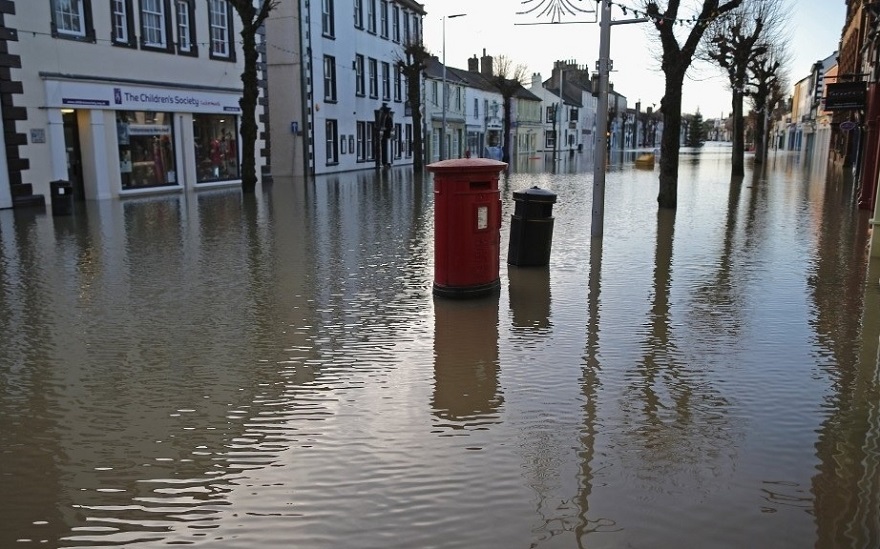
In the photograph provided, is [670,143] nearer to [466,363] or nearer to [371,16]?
[466,363]

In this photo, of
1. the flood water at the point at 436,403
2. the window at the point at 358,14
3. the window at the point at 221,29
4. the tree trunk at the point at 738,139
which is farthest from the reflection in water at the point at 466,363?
the window at the point at 358,14

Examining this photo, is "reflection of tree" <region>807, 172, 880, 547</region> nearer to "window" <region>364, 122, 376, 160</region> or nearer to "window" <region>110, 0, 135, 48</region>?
"window" <region>110, 0, 135, 48</region>

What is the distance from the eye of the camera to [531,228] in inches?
382

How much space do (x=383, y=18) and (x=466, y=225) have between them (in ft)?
127

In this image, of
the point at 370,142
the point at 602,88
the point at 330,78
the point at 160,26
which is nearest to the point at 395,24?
the point at 370,142

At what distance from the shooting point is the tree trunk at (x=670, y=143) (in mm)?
17406

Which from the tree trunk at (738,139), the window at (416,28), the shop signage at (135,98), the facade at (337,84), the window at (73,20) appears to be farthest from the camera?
the window at (416,28)

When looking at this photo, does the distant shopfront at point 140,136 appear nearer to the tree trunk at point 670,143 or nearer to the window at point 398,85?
the tree trunk at point 670,143

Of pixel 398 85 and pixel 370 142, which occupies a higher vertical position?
pixel 398 85

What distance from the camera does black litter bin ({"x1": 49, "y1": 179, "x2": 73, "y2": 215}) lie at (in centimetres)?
1675

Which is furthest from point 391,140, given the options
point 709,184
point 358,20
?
point 709,184

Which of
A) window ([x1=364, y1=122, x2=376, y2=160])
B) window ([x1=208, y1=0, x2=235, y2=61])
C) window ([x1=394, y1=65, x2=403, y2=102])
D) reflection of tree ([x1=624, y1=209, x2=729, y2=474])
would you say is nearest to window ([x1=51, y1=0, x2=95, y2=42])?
window ([x1=208, y1=0, x2=235, y2=61])

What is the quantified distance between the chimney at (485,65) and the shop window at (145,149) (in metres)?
55.0

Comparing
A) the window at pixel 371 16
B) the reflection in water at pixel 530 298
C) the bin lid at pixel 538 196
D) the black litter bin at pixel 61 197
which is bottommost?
the reflection in water at pixel 530 298
